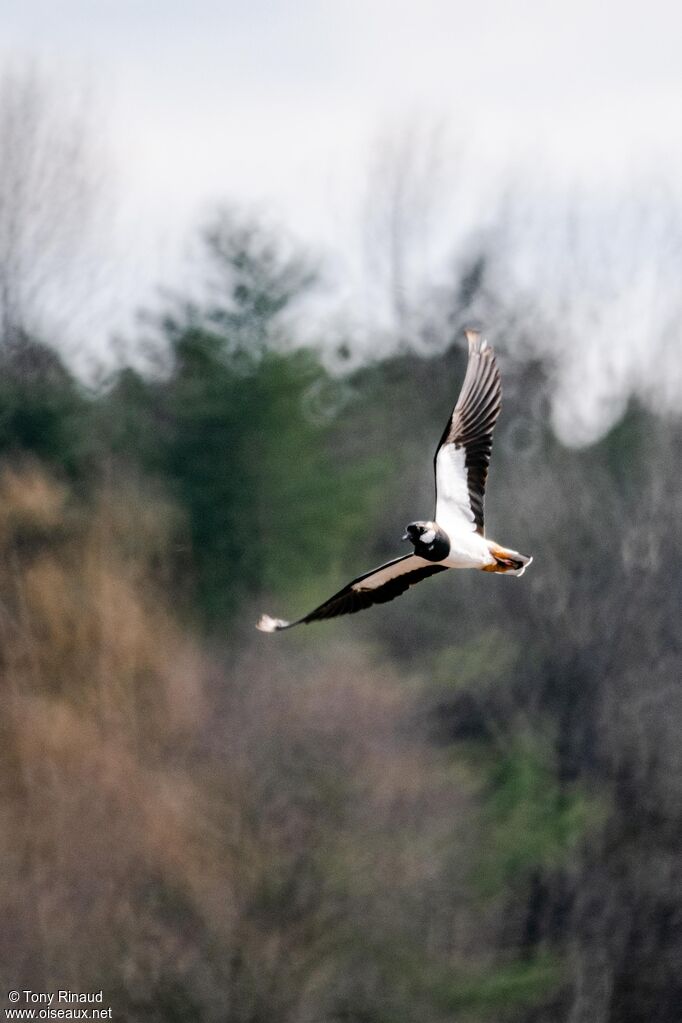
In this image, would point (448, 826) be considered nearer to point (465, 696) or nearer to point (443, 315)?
point (465, 696)

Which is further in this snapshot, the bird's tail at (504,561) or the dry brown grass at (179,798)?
the dry brown grass at (179,798)

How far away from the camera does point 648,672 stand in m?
24.8

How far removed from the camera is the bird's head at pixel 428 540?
8406mm

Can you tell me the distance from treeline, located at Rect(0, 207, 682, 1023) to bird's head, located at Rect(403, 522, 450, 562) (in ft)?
31.9

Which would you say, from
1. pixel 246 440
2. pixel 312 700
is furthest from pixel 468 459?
pixel 246 440

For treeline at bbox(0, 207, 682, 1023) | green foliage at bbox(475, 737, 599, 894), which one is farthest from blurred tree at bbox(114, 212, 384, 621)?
green foliage at bbox(475, 737, 599, 894)

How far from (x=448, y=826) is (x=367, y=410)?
7.36 metres

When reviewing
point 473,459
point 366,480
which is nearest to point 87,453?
point 366,480

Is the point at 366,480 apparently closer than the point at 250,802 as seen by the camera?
No

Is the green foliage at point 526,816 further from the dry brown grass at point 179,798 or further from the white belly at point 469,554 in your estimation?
the white belly at point 469,554

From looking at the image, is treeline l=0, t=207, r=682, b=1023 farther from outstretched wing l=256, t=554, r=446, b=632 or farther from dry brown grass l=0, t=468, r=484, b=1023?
outstretched wing l=256, t=554, r=446, b=632

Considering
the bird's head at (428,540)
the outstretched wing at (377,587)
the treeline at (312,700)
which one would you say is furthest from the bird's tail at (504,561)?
the treeline at (312,700)

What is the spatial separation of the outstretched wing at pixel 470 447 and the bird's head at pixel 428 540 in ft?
0.86

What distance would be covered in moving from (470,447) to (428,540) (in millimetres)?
669
